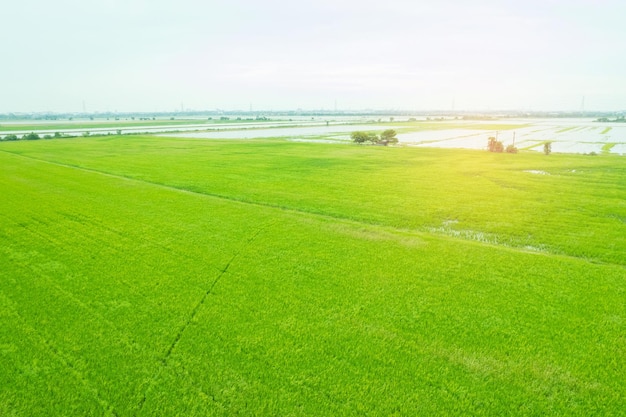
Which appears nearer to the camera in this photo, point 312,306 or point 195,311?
point 195,311

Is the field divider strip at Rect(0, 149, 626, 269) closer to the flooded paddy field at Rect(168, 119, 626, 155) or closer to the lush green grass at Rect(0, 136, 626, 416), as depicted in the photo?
the lush green grass at Rect(0, 136, 626, 416)

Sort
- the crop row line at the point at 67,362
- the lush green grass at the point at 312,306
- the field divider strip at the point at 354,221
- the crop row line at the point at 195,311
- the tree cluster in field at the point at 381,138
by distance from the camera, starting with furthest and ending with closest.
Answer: the tree cluster in field at the point at 381,138
the field divider strip at the point at 354,221
the crop row line at the point at 195,311
the lush green grass at the point at 312,306
the crop row line at the point at 67,362

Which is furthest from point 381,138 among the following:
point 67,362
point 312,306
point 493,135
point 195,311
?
point 67,362

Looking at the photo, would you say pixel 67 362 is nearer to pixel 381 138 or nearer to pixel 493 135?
pixel 381 138

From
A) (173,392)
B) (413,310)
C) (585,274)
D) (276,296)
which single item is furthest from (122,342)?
(585,274)

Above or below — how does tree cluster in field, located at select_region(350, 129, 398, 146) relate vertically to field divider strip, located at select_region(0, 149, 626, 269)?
above

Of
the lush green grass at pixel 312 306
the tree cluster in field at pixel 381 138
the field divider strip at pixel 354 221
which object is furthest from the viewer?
the tree cluster in field at pixel 381 138

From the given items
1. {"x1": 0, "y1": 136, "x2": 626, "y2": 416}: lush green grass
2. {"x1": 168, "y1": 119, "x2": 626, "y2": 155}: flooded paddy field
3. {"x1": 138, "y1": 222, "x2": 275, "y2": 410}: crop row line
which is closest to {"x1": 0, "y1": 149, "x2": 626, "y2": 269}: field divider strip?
{"x1": 0, "y1": 136, "x2": 626, "y2": 416}: lush green grass

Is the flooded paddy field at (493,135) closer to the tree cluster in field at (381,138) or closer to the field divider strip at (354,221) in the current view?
the tree cluster in field at (381,138)

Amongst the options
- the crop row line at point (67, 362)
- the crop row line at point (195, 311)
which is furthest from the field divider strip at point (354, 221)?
the crop row line at point (67, 362)
